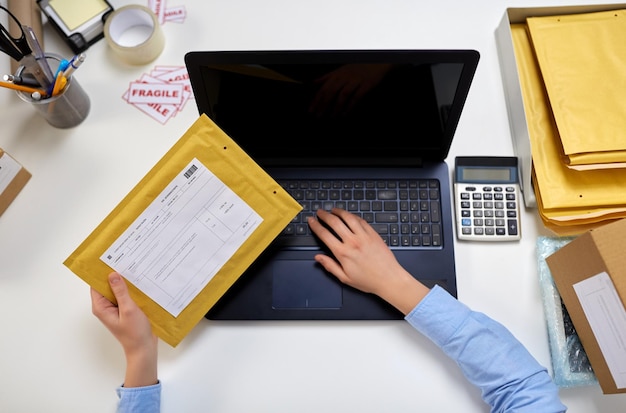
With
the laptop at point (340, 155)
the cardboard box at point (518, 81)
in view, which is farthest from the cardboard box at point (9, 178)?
the cardboard box at point (518, 81)

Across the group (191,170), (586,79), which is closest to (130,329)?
(191,170)

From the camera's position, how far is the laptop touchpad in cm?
74

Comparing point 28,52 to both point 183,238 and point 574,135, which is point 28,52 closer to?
point 183,238

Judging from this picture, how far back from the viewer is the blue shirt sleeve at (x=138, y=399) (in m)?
0.68

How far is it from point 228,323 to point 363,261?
22 centimetres

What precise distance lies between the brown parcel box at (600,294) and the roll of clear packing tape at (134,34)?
704 millimetres

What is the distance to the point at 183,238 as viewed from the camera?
0.67 meters

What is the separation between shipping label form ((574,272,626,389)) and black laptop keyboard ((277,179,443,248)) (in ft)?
0.68

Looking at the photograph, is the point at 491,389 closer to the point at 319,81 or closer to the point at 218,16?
the point at 319,81

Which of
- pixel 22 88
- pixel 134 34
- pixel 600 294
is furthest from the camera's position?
pixel 134 34

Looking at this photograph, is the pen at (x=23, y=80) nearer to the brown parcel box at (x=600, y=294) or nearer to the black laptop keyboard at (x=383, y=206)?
the black laptop keyboard at (x=383, y=206)

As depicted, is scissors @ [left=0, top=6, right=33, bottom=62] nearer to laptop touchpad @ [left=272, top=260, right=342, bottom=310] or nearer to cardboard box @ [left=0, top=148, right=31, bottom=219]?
cardboard box @ [left=0, top=148, right=31, bottom=219]

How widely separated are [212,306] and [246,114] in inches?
10.8

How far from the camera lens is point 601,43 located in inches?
30.3
